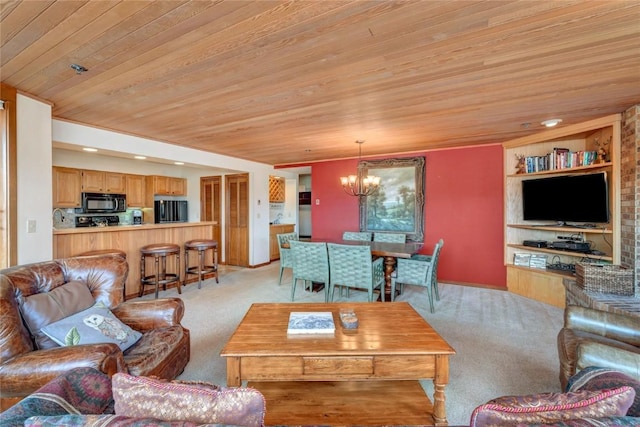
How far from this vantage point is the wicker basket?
292cm

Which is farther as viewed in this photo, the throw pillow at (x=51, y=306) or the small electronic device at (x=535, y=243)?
the small electronic device at (x=535, y=243)

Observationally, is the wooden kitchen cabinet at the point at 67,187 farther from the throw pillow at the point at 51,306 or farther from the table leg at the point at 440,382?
the table leg at the point at 440,382

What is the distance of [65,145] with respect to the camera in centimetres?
338

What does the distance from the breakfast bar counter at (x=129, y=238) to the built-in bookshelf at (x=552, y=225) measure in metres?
5.05

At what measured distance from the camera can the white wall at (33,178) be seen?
249 centimetres

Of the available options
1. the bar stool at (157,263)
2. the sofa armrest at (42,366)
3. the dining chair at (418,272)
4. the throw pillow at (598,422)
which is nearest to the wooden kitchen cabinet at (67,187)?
the bar stool at (157,263)

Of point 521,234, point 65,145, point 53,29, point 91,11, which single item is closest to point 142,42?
point 91,11

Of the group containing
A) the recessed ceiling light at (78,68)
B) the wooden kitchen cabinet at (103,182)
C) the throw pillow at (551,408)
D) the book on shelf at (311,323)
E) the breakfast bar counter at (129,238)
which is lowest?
the book on shelf at (311,323)

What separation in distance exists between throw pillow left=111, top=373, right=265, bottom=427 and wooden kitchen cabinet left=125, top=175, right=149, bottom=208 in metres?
6.19

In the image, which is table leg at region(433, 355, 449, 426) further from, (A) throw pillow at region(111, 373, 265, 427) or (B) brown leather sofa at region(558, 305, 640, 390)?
(A) throw pillow at region(111, 373, 265, 427)

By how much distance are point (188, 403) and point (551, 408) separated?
901 mm

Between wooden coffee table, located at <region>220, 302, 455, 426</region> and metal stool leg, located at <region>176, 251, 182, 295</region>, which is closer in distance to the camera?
wooden coffee table, located at <region>220, 302, 455, 426</region>

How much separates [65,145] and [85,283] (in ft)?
7.57

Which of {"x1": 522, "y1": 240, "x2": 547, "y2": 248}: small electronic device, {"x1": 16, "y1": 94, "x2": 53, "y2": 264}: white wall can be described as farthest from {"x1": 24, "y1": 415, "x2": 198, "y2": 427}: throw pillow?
{"x1": 522, "y1": 240, "x2": 547, "y2": 248}: small electronic device
